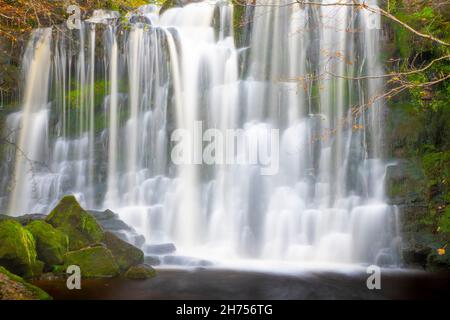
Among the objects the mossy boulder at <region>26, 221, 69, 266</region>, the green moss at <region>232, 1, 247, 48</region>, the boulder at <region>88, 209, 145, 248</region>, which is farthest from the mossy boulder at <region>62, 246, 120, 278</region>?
the green moss at <region>232, 1, 247, 48</region>

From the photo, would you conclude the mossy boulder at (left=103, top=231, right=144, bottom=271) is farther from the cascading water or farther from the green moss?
the green moss

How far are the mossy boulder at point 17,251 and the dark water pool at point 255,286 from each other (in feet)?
1.40

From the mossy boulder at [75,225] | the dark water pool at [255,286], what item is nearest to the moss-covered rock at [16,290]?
the dark water pool at [255,286]

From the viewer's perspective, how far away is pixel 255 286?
9016 mm

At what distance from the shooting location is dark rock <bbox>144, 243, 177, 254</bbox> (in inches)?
466

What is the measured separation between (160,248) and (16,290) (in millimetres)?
5501

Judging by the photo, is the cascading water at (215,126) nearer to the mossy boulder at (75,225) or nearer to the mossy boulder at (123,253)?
the mossy boulder at (123,253)

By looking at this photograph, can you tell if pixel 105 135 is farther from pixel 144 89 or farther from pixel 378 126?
pixel 378 126

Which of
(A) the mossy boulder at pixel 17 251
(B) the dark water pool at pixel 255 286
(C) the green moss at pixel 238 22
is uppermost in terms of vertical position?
(C) the green moss at pixel 238 22

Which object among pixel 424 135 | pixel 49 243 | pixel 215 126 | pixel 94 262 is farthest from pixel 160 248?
pixel 424 135

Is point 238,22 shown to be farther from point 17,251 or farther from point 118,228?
point 17,251

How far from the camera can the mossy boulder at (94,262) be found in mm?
9277

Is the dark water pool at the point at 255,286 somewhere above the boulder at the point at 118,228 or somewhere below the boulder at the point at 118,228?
below
